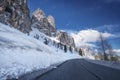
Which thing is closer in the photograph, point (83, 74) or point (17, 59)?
point (83, 74)

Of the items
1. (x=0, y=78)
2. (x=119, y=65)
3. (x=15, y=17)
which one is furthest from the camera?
(x=15, y=17)

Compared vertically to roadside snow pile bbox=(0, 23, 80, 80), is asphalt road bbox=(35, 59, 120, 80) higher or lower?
lower

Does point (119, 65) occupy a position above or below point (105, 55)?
below

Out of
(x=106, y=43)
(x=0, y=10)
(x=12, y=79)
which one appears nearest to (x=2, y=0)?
(x=0, y=10)

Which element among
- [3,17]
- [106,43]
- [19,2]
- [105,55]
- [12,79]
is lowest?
[12,79]

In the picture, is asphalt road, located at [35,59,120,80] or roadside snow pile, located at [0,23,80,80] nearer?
asphalt road, located at [35,59,120,80]

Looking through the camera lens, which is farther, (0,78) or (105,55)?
(105,55)

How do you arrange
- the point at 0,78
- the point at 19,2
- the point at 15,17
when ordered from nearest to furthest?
1. the point at 0,78
2. the point at 15,17
3. the point at 19,2

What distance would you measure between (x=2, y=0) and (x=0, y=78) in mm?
75706

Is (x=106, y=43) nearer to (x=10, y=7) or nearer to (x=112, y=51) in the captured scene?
(x=112, y=51)

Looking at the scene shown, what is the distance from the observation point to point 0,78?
31.2 ft

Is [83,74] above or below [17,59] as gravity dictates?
below

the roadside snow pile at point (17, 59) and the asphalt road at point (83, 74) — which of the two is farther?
the roadside snow pile at point (17, 59)

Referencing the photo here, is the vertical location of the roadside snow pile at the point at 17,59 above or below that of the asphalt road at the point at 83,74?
above
